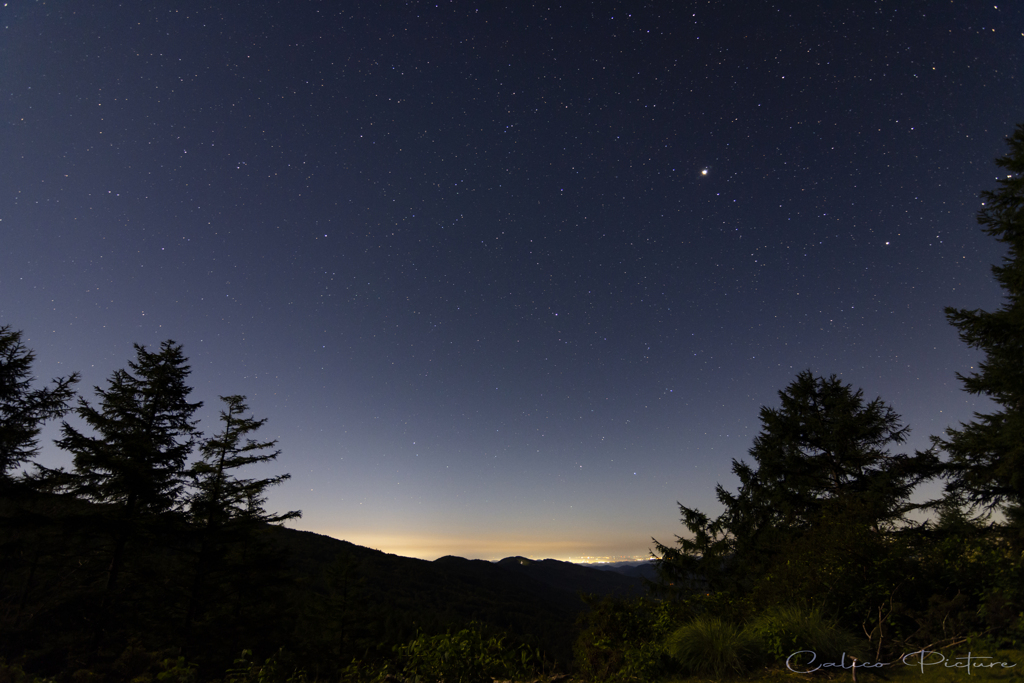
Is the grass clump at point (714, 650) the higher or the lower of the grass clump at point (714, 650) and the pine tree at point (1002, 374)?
the lower

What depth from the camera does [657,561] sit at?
2456 centimetres

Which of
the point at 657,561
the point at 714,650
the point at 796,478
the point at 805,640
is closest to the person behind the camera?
the point at 714,650

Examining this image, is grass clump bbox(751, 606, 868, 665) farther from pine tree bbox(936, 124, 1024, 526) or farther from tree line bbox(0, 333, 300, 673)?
tree line bbox(0, 333, 300, 673)

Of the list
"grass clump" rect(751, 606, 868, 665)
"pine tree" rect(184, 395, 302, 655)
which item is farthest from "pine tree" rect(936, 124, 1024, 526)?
"pine tree" rect(184, 395, 302, 655)

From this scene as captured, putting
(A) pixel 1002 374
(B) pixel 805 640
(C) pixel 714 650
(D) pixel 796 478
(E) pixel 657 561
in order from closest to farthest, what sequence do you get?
(C) pixel 714 650
(B) pixel 805 640
(A) pixel 1002 374
(D) pixel 796 478
(E) pixel 657 561

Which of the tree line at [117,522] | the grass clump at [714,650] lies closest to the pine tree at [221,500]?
the tree line at [117,522]

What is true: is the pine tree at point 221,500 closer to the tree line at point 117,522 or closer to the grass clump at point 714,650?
the tree line at point 117,522

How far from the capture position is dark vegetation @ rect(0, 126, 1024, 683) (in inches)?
258

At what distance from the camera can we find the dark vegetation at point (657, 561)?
21.5ft

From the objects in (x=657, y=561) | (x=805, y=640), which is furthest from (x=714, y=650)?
(x=657, y=561)

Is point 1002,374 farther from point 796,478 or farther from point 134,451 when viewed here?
point 134,451

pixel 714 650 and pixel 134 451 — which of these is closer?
pixel 714 650

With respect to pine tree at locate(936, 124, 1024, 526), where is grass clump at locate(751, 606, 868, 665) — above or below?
below

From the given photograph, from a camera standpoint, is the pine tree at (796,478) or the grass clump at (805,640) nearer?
the grass clump at (805,640)
